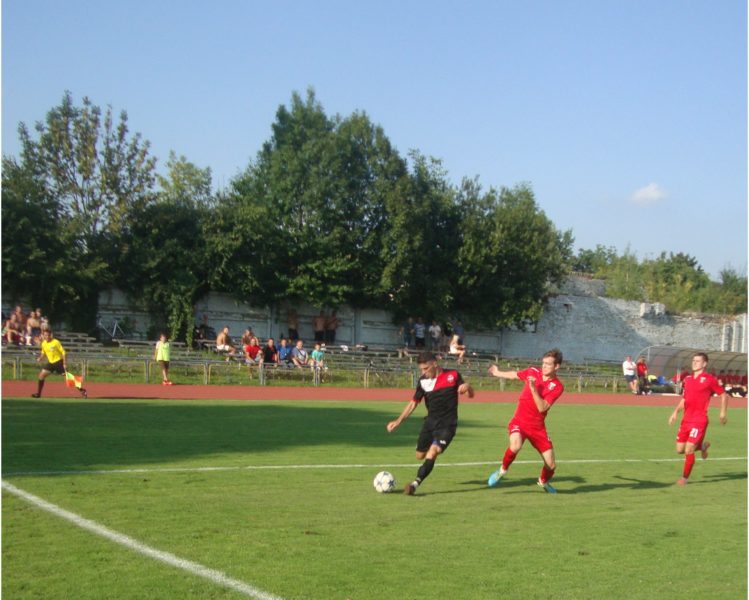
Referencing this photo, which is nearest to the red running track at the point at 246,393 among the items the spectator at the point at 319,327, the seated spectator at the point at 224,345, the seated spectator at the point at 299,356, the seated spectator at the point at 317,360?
the seated spectator at the point at 317,360

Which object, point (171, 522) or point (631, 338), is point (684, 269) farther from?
point (171, 522)

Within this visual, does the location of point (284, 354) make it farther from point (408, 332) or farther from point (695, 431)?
point (695, 431)

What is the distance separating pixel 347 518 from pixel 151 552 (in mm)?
2493

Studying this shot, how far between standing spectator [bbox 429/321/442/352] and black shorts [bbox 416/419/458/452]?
112ft

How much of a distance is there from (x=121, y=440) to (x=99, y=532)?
747 centimetres

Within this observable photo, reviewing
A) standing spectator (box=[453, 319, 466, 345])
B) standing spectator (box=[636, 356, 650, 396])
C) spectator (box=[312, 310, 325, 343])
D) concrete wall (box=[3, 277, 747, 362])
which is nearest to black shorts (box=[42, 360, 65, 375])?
concrete wall (box=[3, 277, 747, 362])

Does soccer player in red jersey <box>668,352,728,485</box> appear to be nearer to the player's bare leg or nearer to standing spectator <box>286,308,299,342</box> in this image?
the player's bare leg

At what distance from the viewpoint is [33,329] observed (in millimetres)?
32094

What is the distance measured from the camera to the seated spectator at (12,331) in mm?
31078

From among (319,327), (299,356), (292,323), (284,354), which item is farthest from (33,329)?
(319,327)

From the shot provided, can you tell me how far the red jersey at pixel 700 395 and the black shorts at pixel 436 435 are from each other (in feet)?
13.5

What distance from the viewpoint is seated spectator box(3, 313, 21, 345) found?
31.1 metres

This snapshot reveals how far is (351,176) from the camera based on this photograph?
155 feet

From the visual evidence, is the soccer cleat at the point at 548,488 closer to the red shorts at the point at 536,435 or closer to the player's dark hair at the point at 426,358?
the red shorts at the point at 536,435
